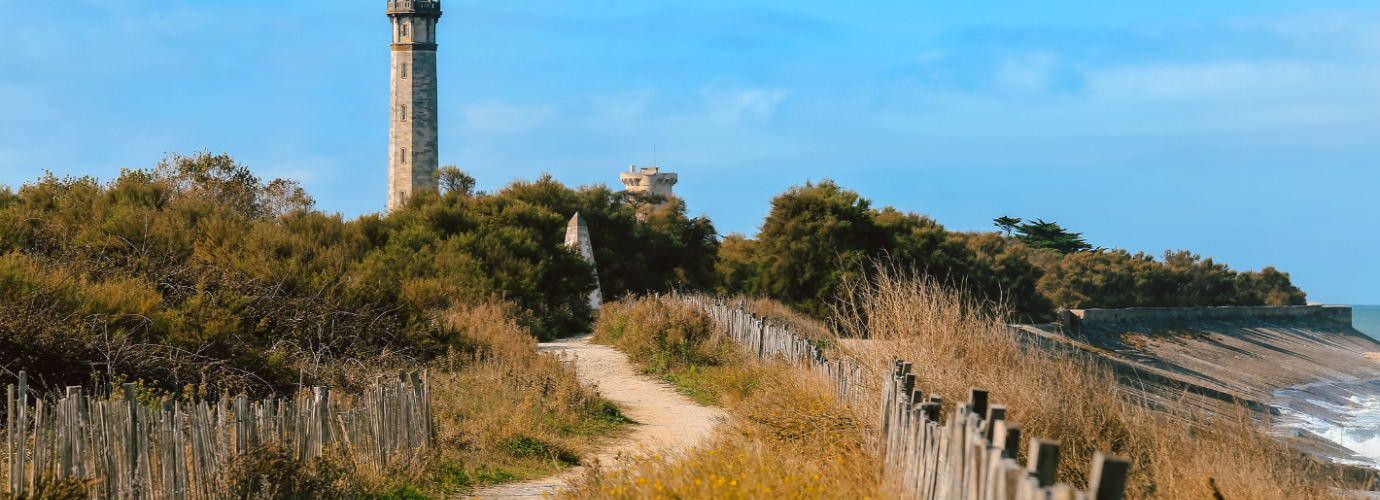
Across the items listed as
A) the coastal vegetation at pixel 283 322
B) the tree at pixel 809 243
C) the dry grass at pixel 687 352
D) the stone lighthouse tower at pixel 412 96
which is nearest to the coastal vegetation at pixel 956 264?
the tree at pixel 809 243

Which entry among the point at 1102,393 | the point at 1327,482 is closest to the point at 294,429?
the point at 1102,393

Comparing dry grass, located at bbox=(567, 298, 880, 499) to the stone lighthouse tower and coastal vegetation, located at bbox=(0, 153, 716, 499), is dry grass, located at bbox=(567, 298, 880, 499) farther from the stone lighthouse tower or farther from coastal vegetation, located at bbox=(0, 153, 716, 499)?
the stone lighthouse tower

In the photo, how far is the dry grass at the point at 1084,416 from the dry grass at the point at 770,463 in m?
0.50

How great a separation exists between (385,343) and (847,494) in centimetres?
882

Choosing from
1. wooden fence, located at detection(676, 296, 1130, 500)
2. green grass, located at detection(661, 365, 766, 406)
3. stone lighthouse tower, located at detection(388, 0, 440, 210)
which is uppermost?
stone lighthouse tower, located at detection(388, 0, 440, 210)

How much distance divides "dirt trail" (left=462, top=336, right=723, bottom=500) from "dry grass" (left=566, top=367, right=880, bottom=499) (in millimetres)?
608

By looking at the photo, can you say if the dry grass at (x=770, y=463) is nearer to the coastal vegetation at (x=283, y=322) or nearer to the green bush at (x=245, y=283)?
the coastal vegetation at (x=283, y=322)

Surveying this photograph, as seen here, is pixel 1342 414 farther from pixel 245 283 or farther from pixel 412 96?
pixel 412 96

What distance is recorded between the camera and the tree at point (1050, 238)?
208 feet

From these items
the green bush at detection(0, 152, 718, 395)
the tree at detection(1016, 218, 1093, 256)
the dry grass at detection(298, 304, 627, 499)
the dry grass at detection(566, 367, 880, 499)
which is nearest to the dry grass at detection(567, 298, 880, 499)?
the dry grass at detection(566, 367, 880, 499)

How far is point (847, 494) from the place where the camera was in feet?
18.0

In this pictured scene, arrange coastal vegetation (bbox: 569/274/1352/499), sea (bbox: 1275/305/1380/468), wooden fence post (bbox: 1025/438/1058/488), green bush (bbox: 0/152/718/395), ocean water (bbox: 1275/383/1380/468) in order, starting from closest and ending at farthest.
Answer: wooden fence post (bbox: 1025/438/1058/488) → coastal vegetation (bbox: 569/274/1352/499) → green bush (bbox: 0/152/718/395) → ocean water (bbox: 1275/383/1380/468) → sea (bbox: 1275/305/1380/468)

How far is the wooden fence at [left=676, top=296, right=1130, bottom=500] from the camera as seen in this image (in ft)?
8.87

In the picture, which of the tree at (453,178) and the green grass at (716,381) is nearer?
the green grass at (716,381)
